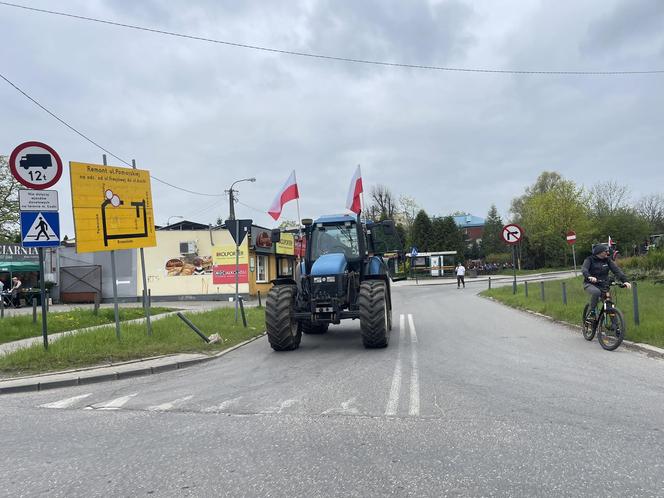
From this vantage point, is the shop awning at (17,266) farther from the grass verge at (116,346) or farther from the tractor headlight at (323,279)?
the tractor headlight at (323,279)

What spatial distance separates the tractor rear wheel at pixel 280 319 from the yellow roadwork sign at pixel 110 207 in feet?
11.1

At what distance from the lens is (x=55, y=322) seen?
13820 millimetres

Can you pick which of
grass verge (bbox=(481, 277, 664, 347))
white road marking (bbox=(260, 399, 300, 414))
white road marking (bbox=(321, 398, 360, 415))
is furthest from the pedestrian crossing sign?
grass verge (bbox=(481, 277, 664, 347))

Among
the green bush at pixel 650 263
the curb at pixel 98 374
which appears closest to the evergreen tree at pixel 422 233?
the green bush at pixel 650 263

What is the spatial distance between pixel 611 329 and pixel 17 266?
3189 centimetres

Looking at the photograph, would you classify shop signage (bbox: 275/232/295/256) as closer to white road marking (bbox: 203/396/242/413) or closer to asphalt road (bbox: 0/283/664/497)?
asphalt road (bbox: 0/283/664/497)

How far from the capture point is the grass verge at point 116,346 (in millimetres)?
8281

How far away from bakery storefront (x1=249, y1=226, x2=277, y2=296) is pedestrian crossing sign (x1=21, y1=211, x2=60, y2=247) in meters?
21.9

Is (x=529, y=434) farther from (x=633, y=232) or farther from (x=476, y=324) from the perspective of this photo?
(x=633, y=232)

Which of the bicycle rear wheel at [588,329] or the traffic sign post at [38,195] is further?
A: the bicycle rear wheel at [588,329]

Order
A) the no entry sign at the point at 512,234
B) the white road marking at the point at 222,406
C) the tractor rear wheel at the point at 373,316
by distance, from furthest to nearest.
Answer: the no entry sign at the point at 512,234
the tractor rear wheel at the point at 373,316
the white road marking at the point at 222,406

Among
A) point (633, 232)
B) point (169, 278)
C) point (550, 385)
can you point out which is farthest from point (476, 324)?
point (633, 232)

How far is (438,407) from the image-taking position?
5.52m

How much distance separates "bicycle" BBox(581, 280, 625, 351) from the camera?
8.76 m
